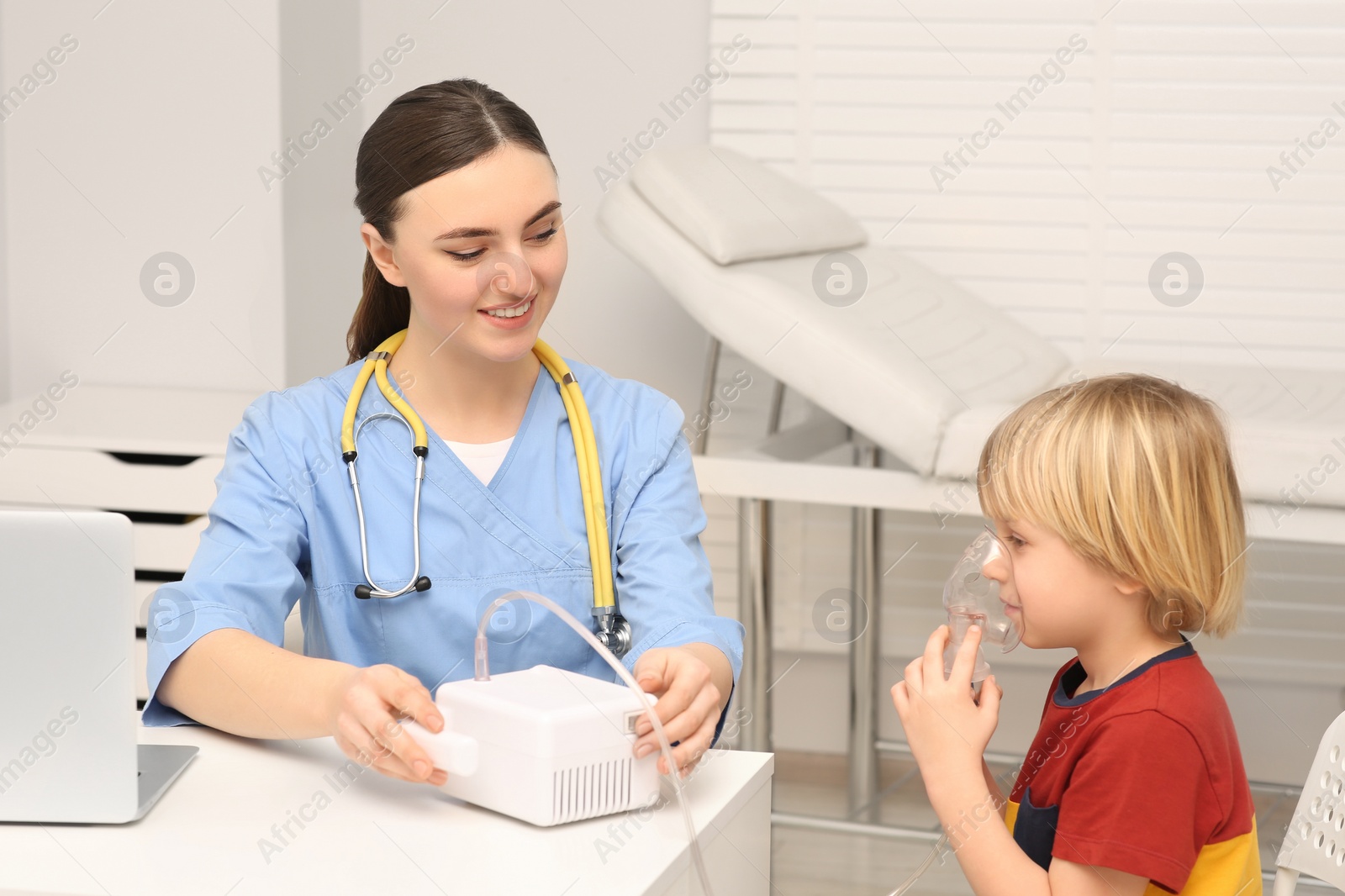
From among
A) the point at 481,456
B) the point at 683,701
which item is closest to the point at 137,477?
the point at 481,456

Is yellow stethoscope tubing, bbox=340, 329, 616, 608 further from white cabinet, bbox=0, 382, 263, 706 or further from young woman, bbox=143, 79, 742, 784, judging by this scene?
white cabinet, bbox=0, 382, 263, 706

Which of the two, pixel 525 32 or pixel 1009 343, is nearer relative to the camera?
pixel 1009 343

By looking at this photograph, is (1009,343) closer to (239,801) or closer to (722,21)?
(722,21)

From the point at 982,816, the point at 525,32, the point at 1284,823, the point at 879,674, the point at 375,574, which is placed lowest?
the point at 1284,823

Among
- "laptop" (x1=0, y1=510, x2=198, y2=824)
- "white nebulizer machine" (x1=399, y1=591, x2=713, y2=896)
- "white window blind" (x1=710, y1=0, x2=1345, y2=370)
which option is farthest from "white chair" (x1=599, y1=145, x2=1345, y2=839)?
"laptop" (x1=0, y1=510, x2=198, y2=824)

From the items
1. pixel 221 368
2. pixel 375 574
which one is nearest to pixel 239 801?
pixel 375 574

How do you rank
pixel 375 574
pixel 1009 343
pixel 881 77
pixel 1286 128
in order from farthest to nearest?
pixel 881 77 < pixel 1286 128 < pixel 1009 343 < pixel 375 574

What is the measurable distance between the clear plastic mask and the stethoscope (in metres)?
0.34

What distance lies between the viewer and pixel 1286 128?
286 centimetres

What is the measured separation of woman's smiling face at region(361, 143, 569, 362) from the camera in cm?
138

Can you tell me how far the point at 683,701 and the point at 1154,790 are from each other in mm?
375

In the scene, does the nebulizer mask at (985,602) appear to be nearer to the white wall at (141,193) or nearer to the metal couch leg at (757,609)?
the metal couch leg at (757,609)

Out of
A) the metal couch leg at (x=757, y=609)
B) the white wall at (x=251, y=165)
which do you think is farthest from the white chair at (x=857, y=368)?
the white wall at (x=251, y=165)

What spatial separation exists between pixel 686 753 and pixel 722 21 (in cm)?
234
